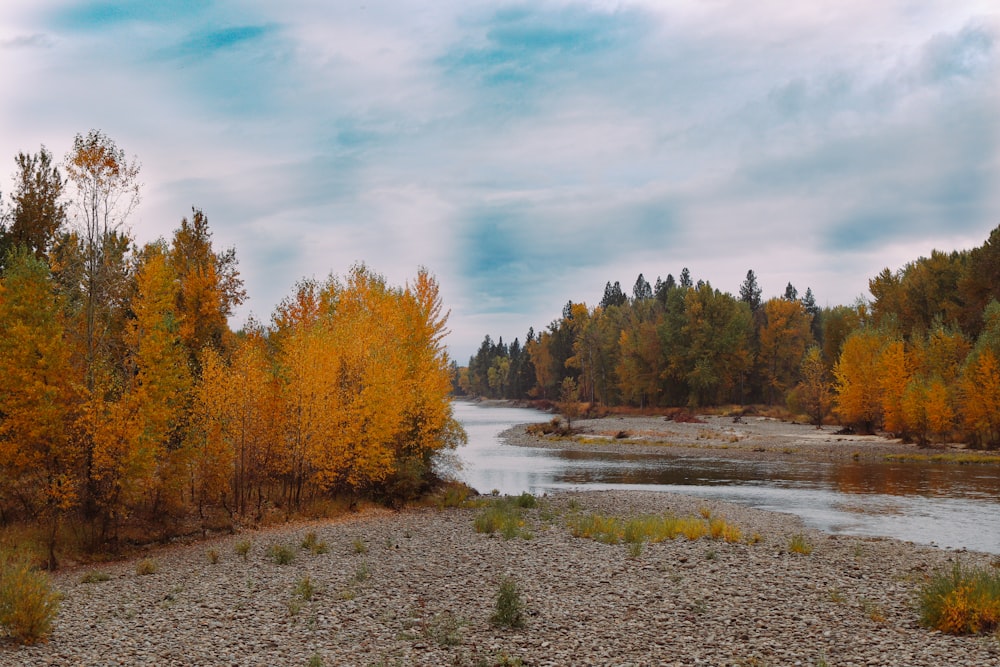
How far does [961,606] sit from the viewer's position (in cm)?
1222

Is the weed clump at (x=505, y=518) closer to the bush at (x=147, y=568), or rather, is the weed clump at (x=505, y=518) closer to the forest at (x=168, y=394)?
the forest at (x=168, y=394)

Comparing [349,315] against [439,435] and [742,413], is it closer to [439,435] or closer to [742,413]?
[439,435]

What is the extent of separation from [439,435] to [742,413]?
2745 inches

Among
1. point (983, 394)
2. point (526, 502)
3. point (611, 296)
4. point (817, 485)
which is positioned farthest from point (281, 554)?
point (611, 296)

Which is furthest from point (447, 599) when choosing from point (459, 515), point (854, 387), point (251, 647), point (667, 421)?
point (667, 421)

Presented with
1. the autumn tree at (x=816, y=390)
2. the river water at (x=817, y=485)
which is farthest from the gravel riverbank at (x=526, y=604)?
the autumn tree at (x=816, y=390)

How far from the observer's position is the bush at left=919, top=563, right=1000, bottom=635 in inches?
477

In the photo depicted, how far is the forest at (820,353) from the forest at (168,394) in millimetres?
43003

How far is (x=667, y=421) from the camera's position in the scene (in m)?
89.8

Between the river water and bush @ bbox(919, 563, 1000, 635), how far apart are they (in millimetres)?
10975

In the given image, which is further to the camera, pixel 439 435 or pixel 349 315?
pixel 439 435

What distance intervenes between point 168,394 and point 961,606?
21613 millimetres

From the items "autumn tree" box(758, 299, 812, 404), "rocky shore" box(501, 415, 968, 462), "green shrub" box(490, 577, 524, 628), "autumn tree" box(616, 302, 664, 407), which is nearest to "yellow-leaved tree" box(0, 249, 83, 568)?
"green shrub" box(490, 577, 524, 628)

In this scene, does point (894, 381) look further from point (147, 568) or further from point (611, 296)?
point (611, 296)
